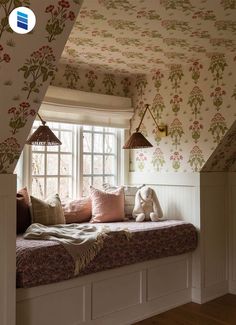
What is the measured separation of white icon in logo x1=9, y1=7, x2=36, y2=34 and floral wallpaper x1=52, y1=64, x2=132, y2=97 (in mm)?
1957

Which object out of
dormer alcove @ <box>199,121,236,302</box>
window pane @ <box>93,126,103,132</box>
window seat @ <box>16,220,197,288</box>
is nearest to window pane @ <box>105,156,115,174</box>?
window pane @ <box>93,126,103,132</box>

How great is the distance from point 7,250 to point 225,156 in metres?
2.40

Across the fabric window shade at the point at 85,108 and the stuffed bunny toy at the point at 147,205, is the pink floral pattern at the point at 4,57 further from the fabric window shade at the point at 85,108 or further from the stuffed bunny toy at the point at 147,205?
the stuffed bunny toy at the point at 147,205

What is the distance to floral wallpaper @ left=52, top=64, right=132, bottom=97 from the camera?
377cm

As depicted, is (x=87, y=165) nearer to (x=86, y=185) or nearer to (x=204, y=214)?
(x=86, y=185)

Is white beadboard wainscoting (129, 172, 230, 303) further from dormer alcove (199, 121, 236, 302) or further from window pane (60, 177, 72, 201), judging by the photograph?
window pane (60, 177, 72, 201)

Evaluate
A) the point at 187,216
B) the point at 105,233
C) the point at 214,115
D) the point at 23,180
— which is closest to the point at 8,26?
the point at 105,233

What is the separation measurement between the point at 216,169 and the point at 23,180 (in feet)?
6.40

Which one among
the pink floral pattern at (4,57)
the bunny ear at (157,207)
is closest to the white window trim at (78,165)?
the bunny ear at (157,207)

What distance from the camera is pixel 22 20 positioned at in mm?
1720

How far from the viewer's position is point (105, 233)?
2.98 meters

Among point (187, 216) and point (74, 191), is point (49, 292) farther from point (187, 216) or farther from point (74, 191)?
point (187, 216)

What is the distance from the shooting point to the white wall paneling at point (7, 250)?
2.28m

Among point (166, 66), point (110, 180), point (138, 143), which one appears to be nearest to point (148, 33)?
point (166, 66)
